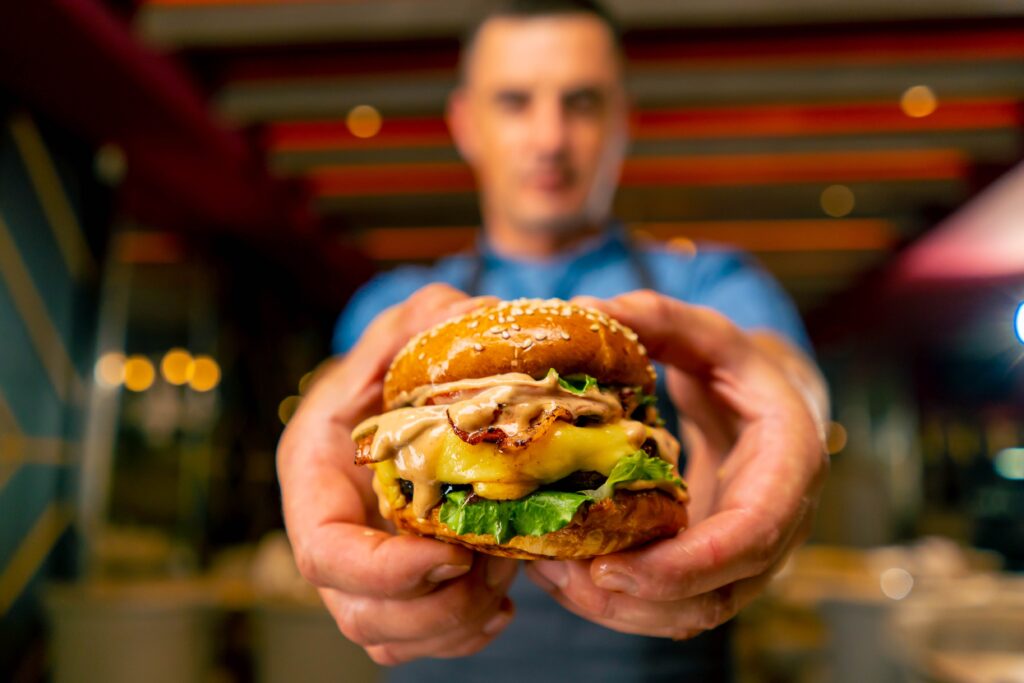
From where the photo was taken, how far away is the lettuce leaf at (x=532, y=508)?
1104 mm

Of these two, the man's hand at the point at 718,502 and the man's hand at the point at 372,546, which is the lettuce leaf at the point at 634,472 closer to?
the man's hand at the point at 718,502

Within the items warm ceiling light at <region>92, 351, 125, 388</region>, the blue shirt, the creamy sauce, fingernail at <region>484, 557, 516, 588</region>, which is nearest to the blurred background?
warm ceiling light at <region>92, 351, 125, 388</region>

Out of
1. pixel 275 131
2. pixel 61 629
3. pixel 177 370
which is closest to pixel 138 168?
pixel 275 131

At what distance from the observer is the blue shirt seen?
1.89m

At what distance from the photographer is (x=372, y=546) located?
1.13 metres

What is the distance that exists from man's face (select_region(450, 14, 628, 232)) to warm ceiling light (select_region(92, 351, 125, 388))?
5.02 m

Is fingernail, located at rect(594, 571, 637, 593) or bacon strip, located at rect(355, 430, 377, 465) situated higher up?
bacon strip, located at rect(355, 430, 377, 465)

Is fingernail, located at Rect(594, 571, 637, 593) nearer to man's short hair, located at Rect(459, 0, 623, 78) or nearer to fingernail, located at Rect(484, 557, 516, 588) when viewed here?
fingernail, located at Rect(484, 557, 516, 588)

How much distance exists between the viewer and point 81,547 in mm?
5562

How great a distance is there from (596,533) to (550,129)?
3.92ft

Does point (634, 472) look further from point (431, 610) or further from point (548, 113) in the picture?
point (548, 113)

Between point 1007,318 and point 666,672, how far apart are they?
109 cm

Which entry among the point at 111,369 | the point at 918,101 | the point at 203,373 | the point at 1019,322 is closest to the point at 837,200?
the point at 918,101

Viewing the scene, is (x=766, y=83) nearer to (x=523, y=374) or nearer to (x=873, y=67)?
(x=873, y=67)
